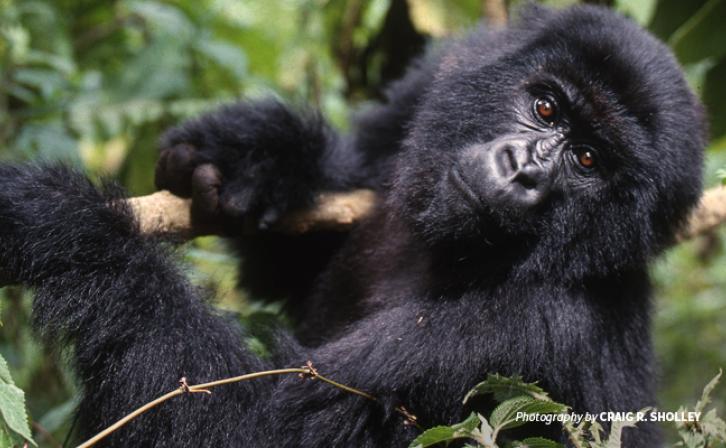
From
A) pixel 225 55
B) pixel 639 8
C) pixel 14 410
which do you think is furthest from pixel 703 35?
pixel 14 410

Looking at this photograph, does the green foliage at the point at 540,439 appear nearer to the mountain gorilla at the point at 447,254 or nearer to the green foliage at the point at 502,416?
the green foliage at the point at 502,416

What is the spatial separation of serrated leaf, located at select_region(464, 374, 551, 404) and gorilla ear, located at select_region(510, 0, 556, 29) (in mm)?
1757

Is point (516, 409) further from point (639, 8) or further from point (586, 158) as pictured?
point (639, 8)

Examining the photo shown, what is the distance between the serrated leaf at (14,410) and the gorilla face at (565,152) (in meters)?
1.79

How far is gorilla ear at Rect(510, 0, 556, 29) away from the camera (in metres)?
4.02

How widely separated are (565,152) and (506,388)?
1.11 m

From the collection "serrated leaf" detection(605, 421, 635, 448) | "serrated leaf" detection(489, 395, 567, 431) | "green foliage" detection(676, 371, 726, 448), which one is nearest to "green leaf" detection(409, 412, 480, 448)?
"serrated leaf" detection(489, 395, 567, 431)

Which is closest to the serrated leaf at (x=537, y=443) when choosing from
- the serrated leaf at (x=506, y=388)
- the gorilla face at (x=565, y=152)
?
the serrated leaf at (x=506, y=388)

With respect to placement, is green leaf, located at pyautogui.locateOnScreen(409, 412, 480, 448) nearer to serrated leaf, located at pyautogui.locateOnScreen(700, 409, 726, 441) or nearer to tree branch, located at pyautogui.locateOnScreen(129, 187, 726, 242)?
serrated leaf, located at pyautogui.locateOnScreen(700, 409, 726, 441)

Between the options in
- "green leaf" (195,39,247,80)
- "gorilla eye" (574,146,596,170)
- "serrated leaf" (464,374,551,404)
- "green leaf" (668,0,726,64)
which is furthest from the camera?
"green leaf" (195,39,247,80)

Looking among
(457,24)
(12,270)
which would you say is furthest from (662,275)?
(12,270)

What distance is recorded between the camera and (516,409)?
2754mm

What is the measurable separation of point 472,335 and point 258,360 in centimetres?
84

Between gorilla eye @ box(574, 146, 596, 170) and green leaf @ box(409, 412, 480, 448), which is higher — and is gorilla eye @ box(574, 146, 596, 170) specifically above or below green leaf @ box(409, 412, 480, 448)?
above
